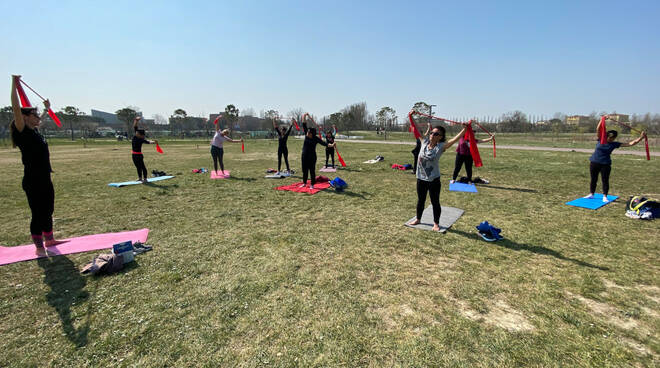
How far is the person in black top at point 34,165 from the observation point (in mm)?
4297

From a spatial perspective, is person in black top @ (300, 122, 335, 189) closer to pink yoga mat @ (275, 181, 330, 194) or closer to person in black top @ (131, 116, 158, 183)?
pink yoga mat @ (275, 181, 330, 194)

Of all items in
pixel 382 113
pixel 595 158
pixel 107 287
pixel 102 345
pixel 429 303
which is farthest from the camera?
pixel 382 113

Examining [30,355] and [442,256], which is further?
[442,256]

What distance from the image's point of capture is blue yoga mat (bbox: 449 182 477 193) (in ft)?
29.9

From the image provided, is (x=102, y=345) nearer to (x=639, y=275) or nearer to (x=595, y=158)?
(x=639, y=275)

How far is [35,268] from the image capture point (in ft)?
13.6

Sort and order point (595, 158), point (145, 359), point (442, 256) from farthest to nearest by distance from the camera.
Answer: point (595, 158) < point (442, 256) < point (145, 359)

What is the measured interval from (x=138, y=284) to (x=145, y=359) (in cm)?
153

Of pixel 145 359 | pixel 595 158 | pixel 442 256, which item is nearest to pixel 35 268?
pixel 145 359

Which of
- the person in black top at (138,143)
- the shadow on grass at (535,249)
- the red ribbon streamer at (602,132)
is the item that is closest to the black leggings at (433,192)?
the shadow on grass at (535,249)

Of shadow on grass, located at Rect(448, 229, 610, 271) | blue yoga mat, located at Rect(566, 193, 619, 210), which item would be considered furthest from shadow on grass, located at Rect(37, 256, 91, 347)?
blue yoga mat, located at Rect(566, 193, 619, 210)

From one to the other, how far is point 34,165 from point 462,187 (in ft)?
34.1

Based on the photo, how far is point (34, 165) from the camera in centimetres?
443

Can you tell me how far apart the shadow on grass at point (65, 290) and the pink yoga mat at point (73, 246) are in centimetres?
24
